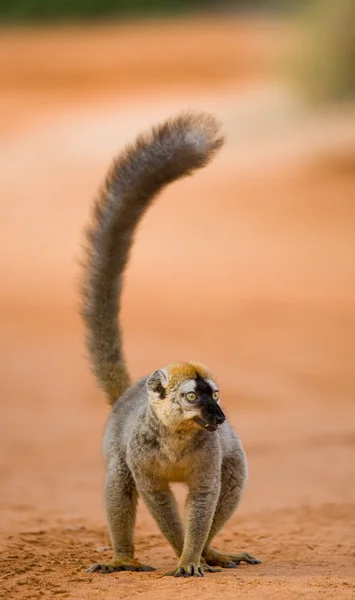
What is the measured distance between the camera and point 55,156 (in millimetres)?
31109

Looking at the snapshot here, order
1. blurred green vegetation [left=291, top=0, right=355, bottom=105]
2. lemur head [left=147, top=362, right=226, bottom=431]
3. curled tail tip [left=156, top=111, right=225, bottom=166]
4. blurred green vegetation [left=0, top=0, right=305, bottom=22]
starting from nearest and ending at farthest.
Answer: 1. lemur head [left=147, top=362, right=226, bottom=431]
2. curled tail tip [left=156, top=111, right=225, bottom=166]
3. blurred green vegetation [left=291, top=0, right=355, bottom=105]
4. blurred green vegetation [left=0, top=0, right=305, bottom=22]

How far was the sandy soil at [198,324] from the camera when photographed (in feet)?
26.7

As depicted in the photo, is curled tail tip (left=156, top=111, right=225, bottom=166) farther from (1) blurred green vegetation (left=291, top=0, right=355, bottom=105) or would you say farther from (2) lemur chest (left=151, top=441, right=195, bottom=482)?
(1) blurred green vegetation (left=291, top=0, right=355, bottom=105)

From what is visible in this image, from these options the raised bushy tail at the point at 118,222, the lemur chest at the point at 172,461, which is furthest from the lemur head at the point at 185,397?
the raised bushy tail at the point at 118,222

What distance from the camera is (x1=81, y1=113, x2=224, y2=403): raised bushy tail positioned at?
7.18 meters

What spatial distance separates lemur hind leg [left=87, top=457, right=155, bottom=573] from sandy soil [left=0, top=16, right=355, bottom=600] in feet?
0.62

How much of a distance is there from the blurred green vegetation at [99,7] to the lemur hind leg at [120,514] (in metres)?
46.9

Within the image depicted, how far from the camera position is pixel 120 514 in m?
6.90

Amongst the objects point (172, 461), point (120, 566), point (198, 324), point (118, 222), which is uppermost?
point (198, 324)

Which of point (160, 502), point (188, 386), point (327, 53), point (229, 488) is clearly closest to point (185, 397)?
point (188, 386)

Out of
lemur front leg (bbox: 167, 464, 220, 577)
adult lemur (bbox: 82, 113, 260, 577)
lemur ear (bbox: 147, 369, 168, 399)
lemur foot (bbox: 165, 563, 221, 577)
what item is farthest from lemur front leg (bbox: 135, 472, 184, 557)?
lemur ear (bbox: 147, 369, 168, 399)

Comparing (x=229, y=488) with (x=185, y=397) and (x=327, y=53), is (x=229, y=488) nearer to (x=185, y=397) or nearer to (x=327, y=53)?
(x=185, y=397)

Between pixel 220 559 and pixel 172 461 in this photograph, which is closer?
pixel 172 461

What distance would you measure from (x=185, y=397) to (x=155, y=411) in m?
0.27
